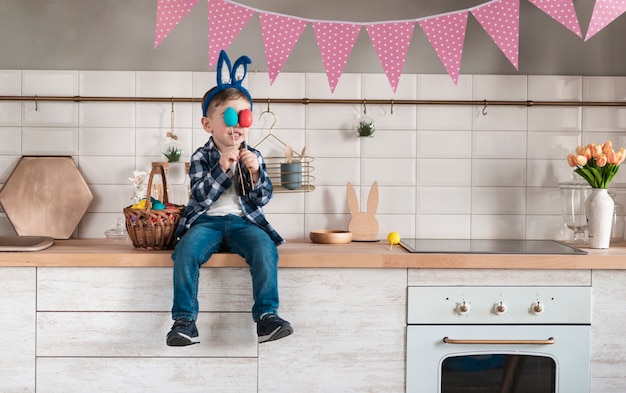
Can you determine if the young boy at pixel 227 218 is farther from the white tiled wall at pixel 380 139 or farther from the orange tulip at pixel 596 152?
the orange tulip at pixel 596 152

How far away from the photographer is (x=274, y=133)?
8.96 feet

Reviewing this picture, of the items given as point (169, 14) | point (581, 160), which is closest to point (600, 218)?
point (581, 160)

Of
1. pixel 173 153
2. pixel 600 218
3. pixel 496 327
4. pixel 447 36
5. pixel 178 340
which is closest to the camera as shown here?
pixel 178 340

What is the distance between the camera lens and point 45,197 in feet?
8.73

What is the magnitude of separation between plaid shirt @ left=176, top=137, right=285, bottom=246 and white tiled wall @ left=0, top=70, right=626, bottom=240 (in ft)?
1.42

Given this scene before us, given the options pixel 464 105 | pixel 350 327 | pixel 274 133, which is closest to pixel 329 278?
pixel 350 327

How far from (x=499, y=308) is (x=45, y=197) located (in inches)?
69.6

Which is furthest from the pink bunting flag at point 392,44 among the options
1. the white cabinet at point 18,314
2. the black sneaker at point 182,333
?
the white cabinet at point 18,314

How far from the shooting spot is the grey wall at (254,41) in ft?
8.85

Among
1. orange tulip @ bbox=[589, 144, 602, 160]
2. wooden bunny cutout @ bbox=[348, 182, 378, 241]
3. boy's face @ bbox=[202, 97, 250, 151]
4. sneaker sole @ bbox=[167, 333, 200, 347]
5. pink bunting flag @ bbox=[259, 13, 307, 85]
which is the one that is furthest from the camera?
wooden bunny cutout @ bbox=[348, 182, 378, 241]

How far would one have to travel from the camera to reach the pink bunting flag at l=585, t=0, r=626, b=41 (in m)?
2.45

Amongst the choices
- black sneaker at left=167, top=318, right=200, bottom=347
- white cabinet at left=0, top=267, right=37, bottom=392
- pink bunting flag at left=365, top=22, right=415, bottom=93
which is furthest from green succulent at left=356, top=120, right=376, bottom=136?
white cabinet at left=0, top=267, right=37, bottom=392

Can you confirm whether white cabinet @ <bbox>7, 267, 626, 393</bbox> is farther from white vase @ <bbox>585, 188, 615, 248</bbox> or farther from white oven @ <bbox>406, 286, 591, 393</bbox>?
white vase @ <bbox>585, 188, 615, 248</bbox>

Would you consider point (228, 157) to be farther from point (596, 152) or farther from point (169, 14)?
point (596, 152)
